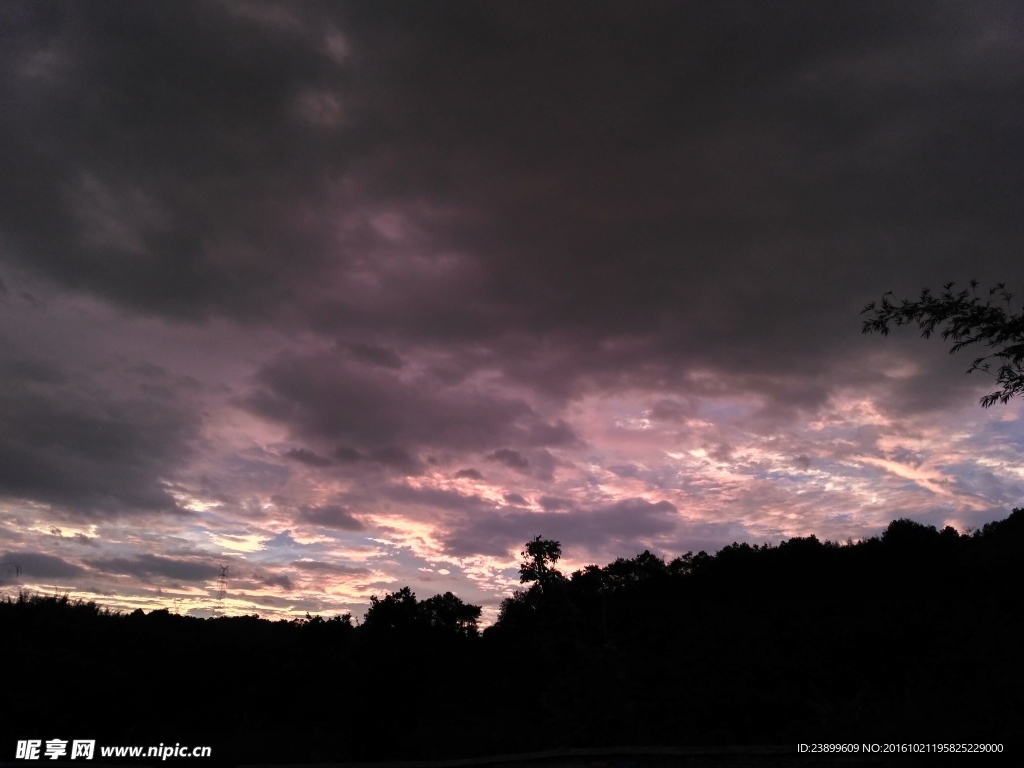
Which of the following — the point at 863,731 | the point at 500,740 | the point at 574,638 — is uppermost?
the point at 574,638

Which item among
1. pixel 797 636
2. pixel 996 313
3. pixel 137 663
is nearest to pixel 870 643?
pixel 797 636

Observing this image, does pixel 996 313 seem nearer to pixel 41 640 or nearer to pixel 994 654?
pixel 994 654

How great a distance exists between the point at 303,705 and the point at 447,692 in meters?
9.90

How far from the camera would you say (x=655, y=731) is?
3044cm

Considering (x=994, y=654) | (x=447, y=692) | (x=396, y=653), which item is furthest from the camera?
(x=447, y=692)

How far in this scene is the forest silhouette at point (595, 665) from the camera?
2623 centimetres

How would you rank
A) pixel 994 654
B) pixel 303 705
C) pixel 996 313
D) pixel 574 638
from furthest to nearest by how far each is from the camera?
1. pixel 303 705
2. pixel 994 654
3. pixel 574 638
4. pixel 996 313

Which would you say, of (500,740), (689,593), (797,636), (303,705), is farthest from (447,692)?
(797,636)

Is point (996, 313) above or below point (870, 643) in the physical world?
above

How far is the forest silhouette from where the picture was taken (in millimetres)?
26234

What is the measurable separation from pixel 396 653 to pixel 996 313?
2552 centimetres

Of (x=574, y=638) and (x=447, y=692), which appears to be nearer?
(x=574, y=638)

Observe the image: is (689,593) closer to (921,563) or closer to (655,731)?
(921,563)

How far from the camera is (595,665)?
25.6m
